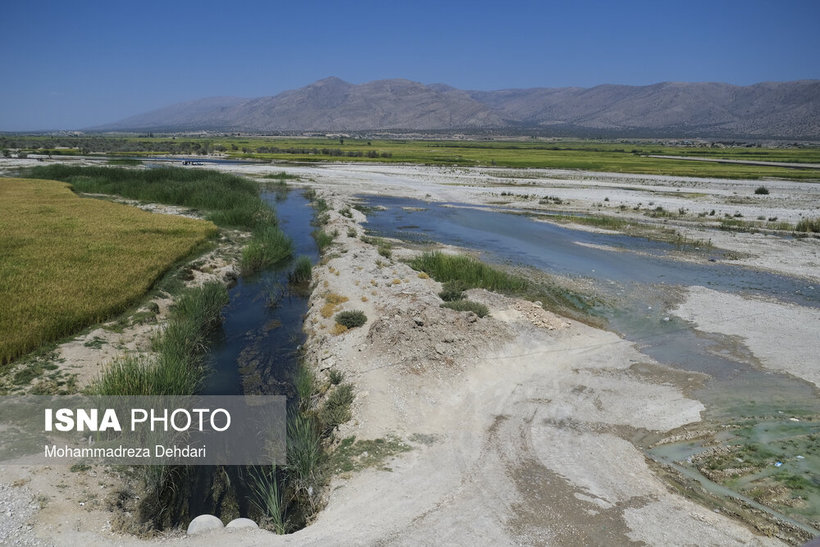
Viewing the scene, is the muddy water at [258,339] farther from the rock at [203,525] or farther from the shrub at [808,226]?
the shrub at [808,226]

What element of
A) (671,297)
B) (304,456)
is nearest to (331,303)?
(304,456)

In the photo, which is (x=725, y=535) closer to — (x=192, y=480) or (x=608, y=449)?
(x=608, y=449)

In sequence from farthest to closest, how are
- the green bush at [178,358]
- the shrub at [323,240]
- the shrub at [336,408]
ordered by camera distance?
the shrub at [323,240], the shrub at [336,408], the green bush at [178,358]

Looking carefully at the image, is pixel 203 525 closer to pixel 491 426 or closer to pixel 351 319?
pixel 491 426

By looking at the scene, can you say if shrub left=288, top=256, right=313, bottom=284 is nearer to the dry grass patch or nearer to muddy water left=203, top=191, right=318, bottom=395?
muddy water left=203, top=191, right=318, bottom=395

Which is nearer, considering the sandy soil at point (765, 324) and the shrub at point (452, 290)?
the sandy soil at point (765, 324)

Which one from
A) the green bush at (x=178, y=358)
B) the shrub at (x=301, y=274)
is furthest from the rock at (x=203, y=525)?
the shrub at (x=301, y=274)

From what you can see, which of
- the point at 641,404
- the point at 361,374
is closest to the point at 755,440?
the point at 641,404
